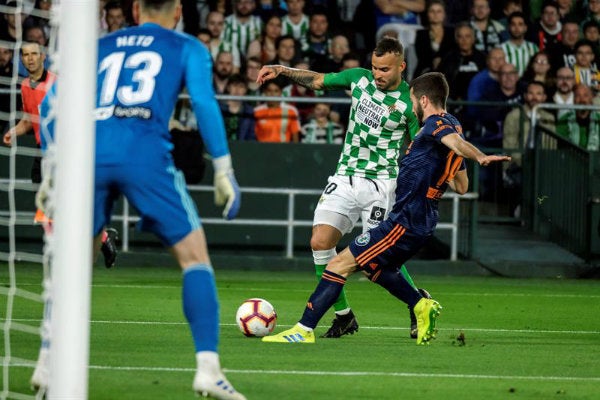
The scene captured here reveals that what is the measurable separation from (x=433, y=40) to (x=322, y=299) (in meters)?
9.34

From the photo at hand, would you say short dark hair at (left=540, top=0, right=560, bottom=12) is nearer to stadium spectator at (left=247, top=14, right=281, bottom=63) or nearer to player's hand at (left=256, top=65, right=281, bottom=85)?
stadium spectator at (left=247, top=14, right=281, bottom=63)

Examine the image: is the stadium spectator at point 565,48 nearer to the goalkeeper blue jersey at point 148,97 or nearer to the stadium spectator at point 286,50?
the stadium spectator at point 286,50

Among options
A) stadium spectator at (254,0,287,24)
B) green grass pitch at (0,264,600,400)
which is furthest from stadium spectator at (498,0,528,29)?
green grass pitch at (0,264,600,400)

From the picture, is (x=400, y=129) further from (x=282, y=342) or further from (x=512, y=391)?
(x=512, y=391)

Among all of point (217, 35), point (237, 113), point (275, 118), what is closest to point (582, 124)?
point (275, 118)

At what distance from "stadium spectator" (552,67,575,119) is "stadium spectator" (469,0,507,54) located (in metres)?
1.03

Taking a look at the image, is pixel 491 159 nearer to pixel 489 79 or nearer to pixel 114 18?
pixel 489 79

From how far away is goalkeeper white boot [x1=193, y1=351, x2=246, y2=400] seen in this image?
6.09m

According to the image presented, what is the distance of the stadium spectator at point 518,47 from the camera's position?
18.0 m

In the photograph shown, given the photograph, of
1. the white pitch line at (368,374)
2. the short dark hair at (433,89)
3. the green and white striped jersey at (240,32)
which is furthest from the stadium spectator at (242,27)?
the white pitch line at (368,374)

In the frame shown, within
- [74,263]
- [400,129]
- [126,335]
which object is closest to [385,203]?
[400,129]

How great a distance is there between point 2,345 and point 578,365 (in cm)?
371

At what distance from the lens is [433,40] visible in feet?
58.3

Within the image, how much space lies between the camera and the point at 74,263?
5246 mm
